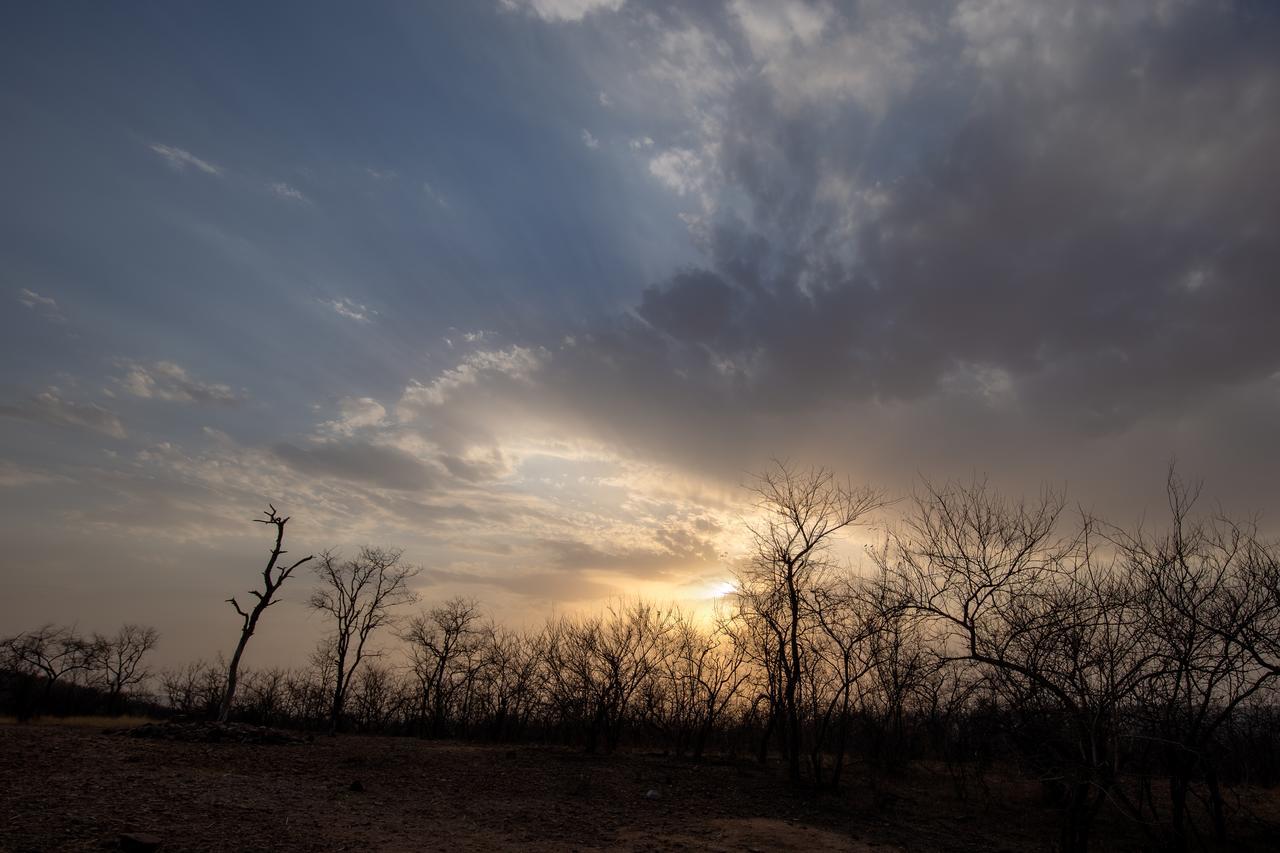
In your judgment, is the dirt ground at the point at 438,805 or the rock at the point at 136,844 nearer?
the rock at the point at 136,844

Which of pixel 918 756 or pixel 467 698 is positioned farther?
pixel 467 698

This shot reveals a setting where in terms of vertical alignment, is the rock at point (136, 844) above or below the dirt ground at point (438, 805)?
above

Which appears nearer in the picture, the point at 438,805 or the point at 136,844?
the point at 136,844

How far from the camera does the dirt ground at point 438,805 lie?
9766 mm

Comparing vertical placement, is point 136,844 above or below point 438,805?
above

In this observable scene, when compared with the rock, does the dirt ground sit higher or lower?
lower

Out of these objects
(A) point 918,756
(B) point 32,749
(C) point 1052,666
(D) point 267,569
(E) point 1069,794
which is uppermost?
(D) point 267,569

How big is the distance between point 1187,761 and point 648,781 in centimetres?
1279

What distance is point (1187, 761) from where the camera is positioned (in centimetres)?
1208

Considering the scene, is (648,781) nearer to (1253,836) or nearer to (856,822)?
(856,822)

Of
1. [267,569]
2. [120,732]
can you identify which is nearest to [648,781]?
[120,732]

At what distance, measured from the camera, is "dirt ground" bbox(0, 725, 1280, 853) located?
9.77 m

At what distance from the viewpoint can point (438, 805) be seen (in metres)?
13.7

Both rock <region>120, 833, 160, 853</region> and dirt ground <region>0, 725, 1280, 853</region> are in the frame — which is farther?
dirt ground <region>0, 725, 1280, 853</region>
